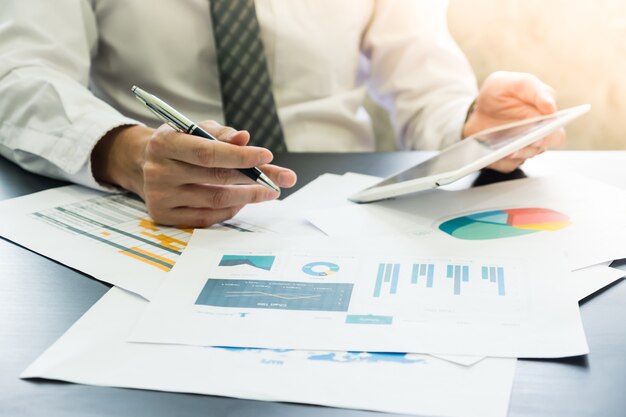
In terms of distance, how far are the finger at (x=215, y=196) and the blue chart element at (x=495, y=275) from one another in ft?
0.74

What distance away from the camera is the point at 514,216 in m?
0.68

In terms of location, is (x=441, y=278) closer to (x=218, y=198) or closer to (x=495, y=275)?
(x=495, y=275)

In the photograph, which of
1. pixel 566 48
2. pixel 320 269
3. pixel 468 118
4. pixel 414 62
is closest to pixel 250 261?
pixel 320 269

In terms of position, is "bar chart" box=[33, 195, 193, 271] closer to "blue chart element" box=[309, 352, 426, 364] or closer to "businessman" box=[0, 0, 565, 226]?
"businessman" box=[0, 0, 565, 226]

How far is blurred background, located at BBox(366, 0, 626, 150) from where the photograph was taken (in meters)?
1.32

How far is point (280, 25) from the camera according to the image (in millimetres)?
1110

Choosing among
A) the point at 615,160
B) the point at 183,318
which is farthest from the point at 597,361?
the point at 615,160

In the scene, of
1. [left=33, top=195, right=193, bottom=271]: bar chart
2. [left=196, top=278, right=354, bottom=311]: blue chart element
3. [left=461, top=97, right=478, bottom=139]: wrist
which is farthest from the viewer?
[left=461, top=97, right=478, bottom=139]: wrist

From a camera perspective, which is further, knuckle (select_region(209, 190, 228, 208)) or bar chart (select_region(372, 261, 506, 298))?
knuckle (select_region(209, 190, 228, 208))

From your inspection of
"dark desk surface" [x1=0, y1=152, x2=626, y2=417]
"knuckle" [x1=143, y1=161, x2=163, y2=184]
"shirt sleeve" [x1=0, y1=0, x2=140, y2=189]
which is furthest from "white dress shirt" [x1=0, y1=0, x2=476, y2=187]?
"dark desk surface" [x1=0, y1=152, x2=626, y2=417]

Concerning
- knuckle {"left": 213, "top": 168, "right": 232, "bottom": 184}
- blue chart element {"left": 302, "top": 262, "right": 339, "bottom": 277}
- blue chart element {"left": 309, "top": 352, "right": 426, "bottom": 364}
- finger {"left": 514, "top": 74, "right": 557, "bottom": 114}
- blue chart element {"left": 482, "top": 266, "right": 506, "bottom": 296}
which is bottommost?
blue chart element {"left": 302, "top": 262, "right": 339, "bottom": 277}

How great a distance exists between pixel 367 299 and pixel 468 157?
307mm

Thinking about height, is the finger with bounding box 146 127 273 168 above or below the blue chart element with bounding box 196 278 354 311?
above

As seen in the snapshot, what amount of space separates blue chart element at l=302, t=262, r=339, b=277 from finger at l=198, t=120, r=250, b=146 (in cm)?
16
